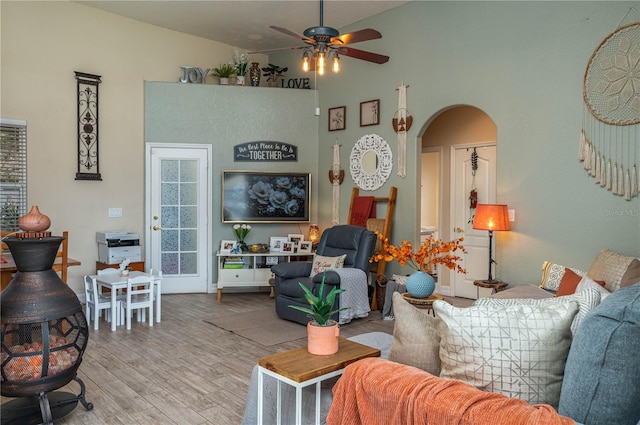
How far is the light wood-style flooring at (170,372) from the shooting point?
2.86 metres

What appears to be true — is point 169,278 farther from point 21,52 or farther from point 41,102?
point 21,52

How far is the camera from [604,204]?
3973mm

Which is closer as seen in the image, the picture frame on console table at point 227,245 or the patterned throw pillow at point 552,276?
the patterned throw pillow at point 552,276

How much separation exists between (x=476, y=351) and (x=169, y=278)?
217 inches

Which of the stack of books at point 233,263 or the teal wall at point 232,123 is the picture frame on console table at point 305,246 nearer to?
the teal wall at point 232,123

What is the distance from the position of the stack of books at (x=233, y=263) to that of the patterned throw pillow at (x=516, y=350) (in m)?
4.85

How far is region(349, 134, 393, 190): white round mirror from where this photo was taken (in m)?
5.86

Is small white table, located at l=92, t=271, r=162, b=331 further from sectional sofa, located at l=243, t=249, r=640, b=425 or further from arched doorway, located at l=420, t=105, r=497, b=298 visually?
arched doorway, located at l=420, t=105, r=497, b=298

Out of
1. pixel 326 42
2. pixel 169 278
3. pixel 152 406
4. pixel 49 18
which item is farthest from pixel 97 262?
pixel 326 42

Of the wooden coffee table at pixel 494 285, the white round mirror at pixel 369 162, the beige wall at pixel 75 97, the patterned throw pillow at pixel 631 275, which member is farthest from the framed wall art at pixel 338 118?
the patterned throw pillow at pixel 631 275

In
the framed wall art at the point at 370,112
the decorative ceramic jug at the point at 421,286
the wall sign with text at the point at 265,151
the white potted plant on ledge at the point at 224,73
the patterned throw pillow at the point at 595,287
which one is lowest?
the decorative ceramic jug at the point at 421,286

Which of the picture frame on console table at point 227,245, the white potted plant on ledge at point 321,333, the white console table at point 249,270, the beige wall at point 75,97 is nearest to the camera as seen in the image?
the white potted plant on ledge at point 321,333

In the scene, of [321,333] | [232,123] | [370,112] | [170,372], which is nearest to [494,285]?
[370,112]

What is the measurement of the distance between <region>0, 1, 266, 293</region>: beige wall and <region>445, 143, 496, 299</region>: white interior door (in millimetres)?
4155
